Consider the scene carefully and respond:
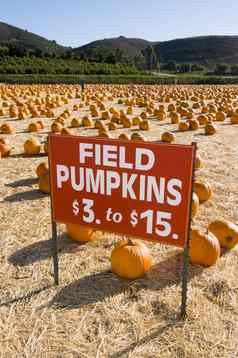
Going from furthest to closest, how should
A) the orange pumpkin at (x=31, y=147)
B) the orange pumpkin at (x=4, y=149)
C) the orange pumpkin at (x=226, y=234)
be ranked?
the orange pumpkin at (x=31, y=147), the orange pumpkin at (x=4, y=149), the orange pumpkin at (x=226, y=234)

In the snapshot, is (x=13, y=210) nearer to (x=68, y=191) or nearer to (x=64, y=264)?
(x=64, y=264)

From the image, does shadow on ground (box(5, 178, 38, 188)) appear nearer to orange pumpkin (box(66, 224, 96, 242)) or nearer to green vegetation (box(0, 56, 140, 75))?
orange pumpkin (box(66, 224, 96, 242))

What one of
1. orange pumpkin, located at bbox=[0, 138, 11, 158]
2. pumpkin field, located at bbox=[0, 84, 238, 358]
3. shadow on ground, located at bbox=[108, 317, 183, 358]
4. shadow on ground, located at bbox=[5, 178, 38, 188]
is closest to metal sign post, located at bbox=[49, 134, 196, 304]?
shadow on ground, located at bbox=[108, 317, 183, 358]

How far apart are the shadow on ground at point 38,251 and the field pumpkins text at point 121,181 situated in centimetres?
111

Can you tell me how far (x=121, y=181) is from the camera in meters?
2.98

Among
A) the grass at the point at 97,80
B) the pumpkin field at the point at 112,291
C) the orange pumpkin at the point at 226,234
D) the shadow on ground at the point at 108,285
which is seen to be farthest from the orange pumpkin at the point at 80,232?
the grass at the point at 97,80

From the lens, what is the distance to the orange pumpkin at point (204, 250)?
380 cm

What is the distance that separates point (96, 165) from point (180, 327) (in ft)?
4.94

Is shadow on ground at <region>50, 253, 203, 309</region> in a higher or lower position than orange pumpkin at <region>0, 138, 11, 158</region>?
lower

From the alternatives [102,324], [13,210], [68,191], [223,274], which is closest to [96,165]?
[68,191]

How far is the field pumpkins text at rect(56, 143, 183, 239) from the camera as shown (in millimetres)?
2840

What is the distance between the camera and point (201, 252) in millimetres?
3811

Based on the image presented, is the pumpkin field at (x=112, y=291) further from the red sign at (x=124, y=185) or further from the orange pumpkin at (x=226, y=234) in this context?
the red sign at (x=124, y=185)

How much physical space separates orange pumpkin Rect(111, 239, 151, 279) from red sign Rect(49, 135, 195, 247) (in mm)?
564
